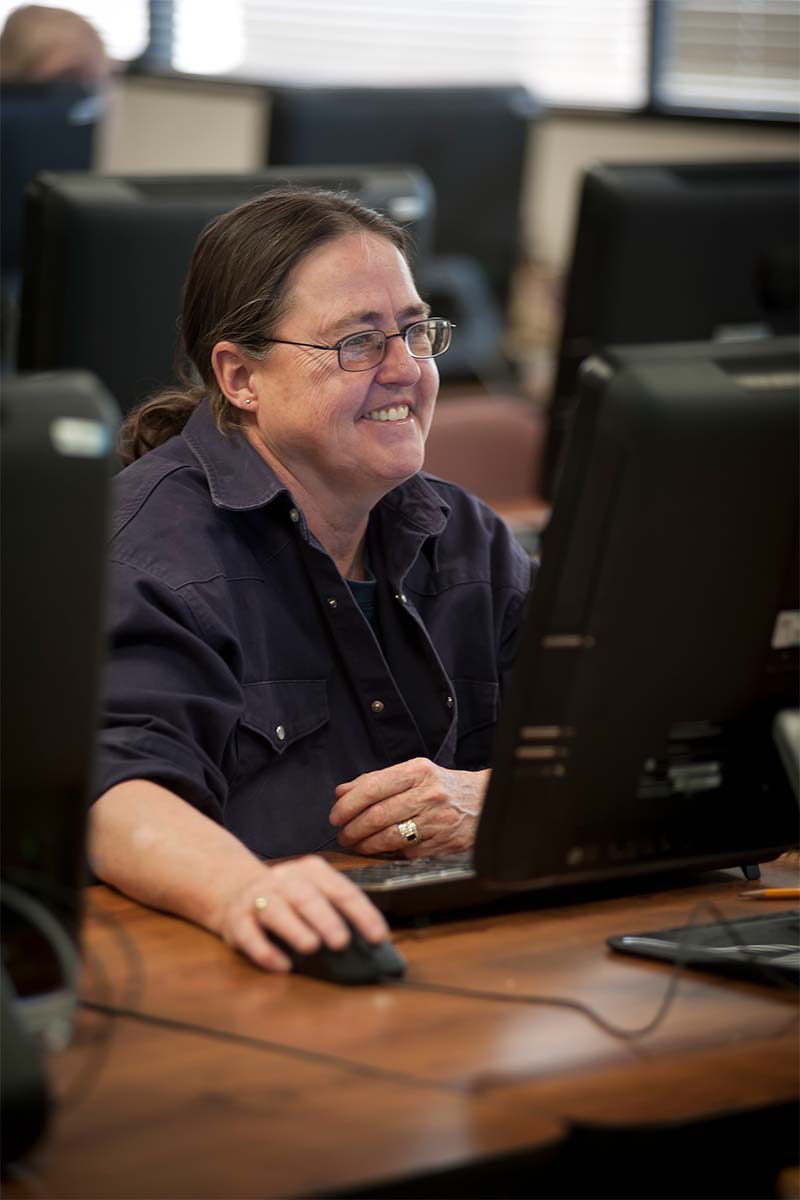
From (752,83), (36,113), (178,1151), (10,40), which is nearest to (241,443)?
(178,1151)

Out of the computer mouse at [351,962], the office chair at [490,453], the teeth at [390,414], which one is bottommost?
the office chair at [490,453]

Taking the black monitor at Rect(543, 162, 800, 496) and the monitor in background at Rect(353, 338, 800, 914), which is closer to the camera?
the monitor in background at Rect(353, 338, 800, 914)

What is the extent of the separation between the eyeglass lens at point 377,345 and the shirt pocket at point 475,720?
14.4 inches

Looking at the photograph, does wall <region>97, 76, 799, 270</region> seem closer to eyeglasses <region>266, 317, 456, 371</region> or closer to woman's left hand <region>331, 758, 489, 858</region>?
eyeglasses <region>266, 317, 456, 371</region>

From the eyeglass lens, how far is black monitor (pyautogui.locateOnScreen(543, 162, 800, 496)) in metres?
0.58

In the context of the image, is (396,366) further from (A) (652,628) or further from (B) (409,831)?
(A) (652,628)

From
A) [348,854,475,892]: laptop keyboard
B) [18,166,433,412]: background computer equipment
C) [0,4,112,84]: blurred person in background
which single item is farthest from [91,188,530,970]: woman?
[0,4,112,84]: blurred person in background

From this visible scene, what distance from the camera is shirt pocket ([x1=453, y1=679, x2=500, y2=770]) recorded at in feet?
6.30

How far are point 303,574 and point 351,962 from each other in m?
0.60

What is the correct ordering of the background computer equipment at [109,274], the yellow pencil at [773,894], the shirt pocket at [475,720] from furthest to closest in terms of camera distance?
the background computer equipment at [109,274]
the shirt pocket at [475,720]
the yellow pencil at [773,894]

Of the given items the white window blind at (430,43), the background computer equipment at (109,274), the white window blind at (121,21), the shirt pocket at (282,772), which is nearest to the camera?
the shirt pocket at (282,772)

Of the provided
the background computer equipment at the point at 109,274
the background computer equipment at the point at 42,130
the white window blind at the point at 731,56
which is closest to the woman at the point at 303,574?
the background computer equipment at the point at 109,274

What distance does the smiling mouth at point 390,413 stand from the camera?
71.8 inches

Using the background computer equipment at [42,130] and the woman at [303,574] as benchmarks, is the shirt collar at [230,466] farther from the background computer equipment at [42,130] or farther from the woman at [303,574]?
the background computer equipment at [42,130]
